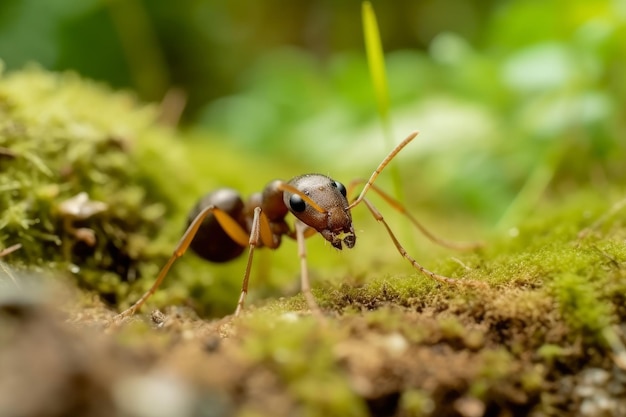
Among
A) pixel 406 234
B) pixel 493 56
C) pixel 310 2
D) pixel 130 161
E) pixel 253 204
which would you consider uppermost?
pixel 310 2

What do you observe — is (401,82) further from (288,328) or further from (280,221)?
(288,328)

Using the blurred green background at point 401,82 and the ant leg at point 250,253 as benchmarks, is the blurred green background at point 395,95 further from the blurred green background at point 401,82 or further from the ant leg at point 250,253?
the ant leg at point 250,253

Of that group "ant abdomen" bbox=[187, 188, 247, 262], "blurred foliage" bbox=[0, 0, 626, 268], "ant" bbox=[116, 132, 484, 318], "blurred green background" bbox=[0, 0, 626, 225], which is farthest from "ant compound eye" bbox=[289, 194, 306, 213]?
"blurred green background" bbox=[0, 0, 626, 225]

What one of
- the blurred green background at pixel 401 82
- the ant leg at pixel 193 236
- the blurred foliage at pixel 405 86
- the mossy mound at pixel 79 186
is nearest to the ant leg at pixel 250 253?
the ant leg at pixel 193 236

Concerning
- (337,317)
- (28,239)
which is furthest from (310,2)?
(337,317)

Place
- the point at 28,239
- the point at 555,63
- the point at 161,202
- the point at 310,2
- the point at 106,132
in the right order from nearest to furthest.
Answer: the point at 28,239 → the point at 106,132 → the point at 161,202 → the point at 555,63 → the point at 310,2

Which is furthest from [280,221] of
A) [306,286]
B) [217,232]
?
[306,286]

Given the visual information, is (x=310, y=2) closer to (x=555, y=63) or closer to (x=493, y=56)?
(x=493, y=56)

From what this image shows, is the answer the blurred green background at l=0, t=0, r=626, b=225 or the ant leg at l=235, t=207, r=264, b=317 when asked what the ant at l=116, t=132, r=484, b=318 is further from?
the blurred green background at l=0, t=0, r=626, b=225
